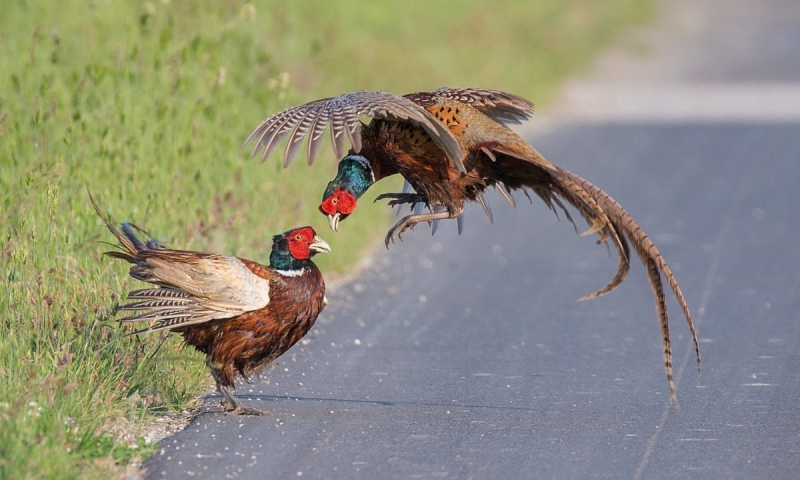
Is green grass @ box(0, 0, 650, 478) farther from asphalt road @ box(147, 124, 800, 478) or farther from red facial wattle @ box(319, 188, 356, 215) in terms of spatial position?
red facial wattle @ box(319, 188, 356, 215)

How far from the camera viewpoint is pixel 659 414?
18.2ft

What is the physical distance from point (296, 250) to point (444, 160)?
38.6 inches

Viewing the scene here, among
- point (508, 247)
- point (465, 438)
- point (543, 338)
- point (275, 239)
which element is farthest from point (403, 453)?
point (508, 247)

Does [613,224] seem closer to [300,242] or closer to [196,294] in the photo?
[300,242]

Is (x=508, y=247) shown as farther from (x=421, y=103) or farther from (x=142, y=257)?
(x=142, y=257)

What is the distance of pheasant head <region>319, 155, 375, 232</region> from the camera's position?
575cm

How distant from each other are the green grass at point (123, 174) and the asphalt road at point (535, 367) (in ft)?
1.29

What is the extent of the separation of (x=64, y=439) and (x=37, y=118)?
251cm

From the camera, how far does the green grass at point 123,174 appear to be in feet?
16.2

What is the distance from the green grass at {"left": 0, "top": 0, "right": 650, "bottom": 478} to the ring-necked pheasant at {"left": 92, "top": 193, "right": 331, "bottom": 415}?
0.67 ft

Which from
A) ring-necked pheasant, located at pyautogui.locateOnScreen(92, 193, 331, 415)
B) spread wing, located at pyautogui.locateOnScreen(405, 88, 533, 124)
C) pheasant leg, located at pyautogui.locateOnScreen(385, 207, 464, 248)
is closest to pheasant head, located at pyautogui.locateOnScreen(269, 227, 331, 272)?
ring-necked pheasant, located at pyautogui.locateOnScreen(92, 193, 331, 415)

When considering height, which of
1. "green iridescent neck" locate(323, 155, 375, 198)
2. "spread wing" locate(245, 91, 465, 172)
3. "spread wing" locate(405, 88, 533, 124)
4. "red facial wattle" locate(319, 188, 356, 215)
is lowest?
"red facial wattle" locate(319, 188, 356, 215)

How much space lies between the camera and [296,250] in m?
5.39

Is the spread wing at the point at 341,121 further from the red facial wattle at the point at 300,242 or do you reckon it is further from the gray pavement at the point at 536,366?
the gray pavement at the point at 536,366
